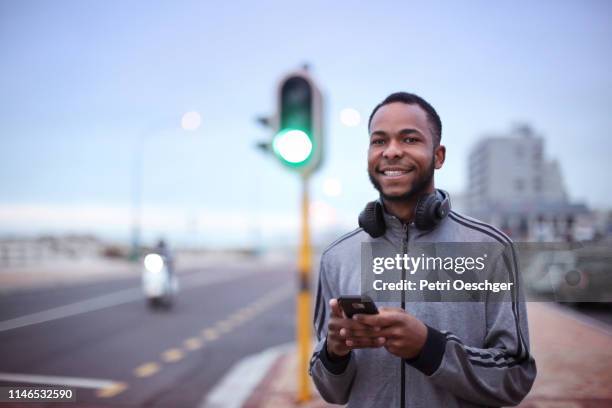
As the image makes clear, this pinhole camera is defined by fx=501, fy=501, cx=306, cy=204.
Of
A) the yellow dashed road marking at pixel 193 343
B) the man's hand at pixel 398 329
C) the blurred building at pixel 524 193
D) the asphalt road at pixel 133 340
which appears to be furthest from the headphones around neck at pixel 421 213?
the yellow dashed road marking at pixel 193 343

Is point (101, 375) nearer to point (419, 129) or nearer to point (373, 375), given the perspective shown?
point (373, 375)

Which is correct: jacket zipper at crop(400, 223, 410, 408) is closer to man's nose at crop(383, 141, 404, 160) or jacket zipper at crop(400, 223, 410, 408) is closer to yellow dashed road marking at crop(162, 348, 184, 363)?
man's nose at crop(383, 141, 404, 160)

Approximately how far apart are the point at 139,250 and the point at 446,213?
30.4 meters

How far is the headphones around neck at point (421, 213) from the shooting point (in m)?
1.73

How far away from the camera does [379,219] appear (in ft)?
6.04

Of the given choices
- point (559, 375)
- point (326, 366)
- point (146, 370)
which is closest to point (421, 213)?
point (326, 366)

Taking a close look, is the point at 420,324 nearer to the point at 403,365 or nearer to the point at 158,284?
the point at 403,365

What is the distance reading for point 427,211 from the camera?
5.65 feet

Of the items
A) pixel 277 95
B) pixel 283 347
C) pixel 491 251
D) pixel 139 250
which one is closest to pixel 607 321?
pixel 283 347

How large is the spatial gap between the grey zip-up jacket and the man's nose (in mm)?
249

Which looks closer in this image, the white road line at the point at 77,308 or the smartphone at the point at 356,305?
the smartphone at the point at 356,305

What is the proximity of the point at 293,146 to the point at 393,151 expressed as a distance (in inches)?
106

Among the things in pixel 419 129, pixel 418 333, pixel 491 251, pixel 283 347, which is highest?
pixel 419 129

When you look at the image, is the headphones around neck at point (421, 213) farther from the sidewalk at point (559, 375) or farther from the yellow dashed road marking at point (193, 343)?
the yellow dashed road marking at point (193, 343)
